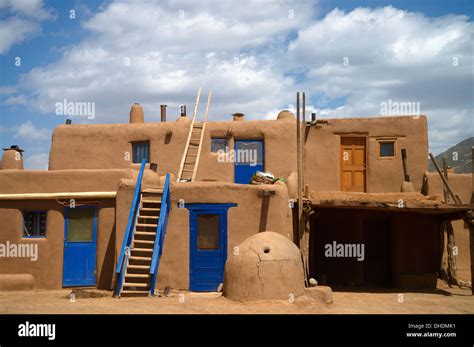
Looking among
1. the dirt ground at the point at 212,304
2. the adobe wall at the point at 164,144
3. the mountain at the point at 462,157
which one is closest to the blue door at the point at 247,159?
the adobe wall at the point at 164,144

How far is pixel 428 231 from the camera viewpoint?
1712 centimetres

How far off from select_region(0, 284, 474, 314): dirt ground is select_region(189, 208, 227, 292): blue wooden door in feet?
2.43

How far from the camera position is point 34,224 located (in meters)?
15.6

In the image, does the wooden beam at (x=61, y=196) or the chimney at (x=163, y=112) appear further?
the chimney at (x=163, y=112)

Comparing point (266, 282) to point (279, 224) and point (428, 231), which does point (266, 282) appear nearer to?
point (279, 224)

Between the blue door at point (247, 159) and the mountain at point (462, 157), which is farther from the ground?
the mountain at point (462, 157)

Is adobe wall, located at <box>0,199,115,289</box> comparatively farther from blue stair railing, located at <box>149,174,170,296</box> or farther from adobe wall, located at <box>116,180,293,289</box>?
blue stair railing, located at <box>149,174,170,296</box>

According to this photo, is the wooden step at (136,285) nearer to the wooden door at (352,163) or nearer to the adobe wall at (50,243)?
the adobe wall at (50,243)

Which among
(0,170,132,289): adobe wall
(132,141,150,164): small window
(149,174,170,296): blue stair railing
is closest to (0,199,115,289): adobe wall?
(0,170,132,289): adobe wall

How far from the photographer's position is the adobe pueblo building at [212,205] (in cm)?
1421

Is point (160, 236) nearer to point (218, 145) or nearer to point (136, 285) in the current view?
point (136, 285)

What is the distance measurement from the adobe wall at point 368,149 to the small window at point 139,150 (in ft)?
21.3

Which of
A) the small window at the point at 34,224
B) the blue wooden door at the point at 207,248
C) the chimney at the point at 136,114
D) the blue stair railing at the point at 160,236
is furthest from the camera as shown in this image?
the chimney at the point at 136,114
